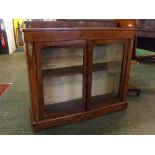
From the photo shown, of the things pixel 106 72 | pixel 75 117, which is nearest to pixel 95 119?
pixel 75 117

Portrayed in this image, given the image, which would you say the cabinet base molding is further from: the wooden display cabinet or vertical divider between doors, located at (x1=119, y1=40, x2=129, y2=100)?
vertical divider between doors, located at (x1=119, y1=40, x2=129, y2=100)

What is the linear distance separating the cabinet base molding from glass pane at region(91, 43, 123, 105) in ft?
0.27

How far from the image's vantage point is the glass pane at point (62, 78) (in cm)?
140

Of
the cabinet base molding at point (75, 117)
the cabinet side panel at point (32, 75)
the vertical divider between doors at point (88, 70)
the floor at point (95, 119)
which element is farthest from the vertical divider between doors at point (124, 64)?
the cabinet side panel at point (32, 75)

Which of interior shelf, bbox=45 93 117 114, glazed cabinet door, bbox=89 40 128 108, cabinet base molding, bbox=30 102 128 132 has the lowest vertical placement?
cabinet base molding, bbox=30 102 128 132

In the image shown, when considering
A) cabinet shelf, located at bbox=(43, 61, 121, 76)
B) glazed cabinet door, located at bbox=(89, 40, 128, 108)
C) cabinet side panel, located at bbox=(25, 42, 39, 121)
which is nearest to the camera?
cabinet side panel, located at bbox=(25, 42, 39, 121)

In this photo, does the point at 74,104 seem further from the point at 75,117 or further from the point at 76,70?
the point at 76,70

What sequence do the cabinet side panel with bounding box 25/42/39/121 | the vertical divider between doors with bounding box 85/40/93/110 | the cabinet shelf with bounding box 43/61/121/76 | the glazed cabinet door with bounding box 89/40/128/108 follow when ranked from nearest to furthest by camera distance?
the cabinet side panel with bounding box 25/42/39/121
the vertical divider between doors with bounding box 85/40/93/110
the cabinet shelf with bounding box 43/61/121/76
the glazed cabinet door with bounding box 89/40/128/108

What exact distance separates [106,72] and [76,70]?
364 millimetres

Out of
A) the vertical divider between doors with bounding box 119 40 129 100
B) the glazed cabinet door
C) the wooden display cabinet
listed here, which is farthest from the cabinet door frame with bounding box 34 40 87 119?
the vertical divider between doors with bounding box 119 40 129 100

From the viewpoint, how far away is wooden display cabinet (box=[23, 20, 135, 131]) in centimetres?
121

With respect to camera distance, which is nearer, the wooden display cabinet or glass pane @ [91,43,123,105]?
the wooden display cabinet

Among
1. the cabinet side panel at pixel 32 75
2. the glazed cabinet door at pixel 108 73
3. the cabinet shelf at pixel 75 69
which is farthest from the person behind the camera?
the glazed cabinet door at pixel 108 73

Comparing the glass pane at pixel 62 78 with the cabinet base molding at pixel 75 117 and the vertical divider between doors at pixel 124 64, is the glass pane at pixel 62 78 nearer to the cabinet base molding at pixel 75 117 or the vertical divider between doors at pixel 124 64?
A: the cabinet base molding at pixel 75 117
